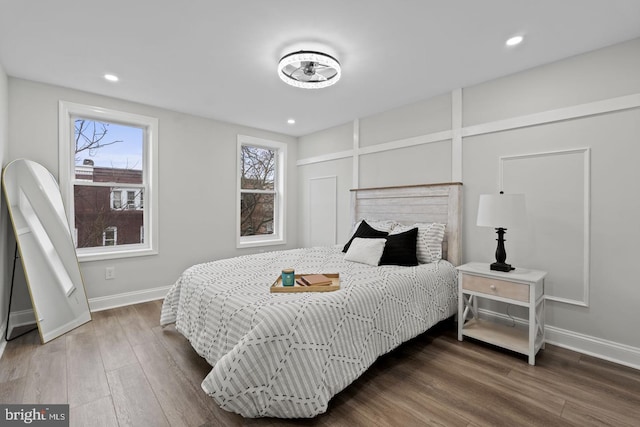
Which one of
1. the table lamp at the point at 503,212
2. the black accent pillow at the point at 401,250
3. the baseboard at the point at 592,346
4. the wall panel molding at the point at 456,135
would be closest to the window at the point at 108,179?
the black accent pillow at the point at 401,250

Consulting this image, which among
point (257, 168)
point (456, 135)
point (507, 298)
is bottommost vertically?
point (507, 298)

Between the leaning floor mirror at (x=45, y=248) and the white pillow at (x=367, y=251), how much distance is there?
2696 mm

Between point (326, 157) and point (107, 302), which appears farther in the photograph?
point (326, 157)

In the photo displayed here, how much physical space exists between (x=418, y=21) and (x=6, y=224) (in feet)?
12.9

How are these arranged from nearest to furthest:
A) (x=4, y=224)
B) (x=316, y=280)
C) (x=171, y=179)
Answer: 1. (x=316, y=280)
2. (x=4, y=224)
3. (x=171, y=179)

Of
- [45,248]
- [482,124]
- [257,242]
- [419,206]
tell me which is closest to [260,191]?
[257,242]

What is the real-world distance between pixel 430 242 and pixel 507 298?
2.67 ft

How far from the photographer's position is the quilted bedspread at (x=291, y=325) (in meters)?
1.49

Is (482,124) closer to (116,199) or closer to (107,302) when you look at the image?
(116,199)

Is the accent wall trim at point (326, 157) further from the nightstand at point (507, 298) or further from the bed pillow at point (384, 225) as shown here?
the nightstand at point (507, 298)

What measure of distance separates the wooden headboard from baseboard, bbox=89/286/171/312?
2.68m

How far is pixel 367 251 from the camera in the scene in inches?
111

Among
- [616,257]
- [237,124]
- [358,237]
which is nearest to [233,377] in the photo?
[358,237]

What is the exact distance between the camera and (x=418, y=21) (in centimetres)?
197
